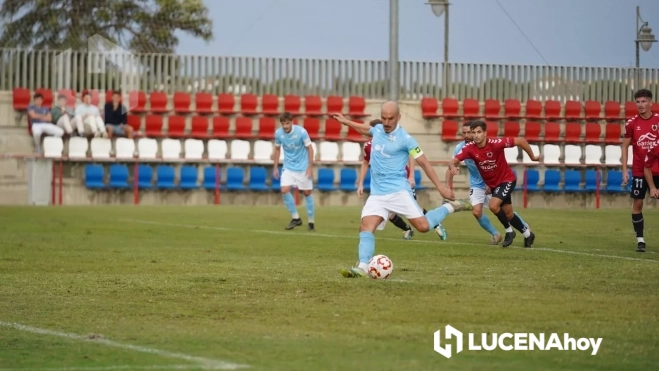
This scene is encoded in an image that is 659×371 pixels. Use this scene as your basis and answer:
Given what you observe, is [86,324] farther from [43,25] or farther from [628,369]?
[43,25]

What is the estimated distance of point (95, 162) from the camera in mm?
31969

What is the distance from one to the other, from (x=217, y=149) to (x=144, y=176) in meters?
2.14

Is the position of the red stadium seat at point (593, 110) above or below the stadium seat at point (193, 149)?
above

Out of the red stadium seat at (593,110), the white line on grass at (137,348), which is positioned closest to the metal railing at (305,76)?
the red stadium seat at (593,110)

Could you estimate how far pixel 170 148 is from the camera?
105 ft

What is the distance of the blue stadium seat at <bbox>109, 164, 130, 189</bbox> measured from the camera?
104ft

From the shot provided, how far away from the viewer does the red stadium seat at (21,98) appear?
32031mm

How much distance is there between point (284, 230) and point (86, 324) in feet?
41.1

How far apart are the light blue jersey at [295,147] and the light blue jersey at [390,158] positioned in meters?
9.00

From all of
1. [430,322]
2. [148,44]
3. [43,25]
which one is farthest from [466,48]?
[430,322]

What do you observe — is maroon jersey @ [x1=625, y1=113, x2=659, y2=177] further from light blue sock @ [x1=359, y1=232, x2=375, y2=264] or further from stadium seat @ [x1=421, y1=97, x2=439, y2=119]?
stadium seat @ [x1=421, y1=97, x2=439, y2=119]

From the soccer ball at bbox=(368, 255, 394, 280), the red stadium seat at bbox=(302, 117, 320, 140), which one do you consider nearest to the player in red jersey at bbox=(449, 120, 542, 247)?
the soccer ball at bbox=(368, 255, 394, 280)

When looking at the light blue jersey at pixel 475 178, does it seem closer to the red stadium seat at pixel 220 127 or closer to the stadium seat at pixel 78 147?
the red stadium seat at pixel 220 127

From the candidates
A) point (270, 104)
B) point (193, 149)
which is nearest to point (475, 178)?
point (193, 149)
